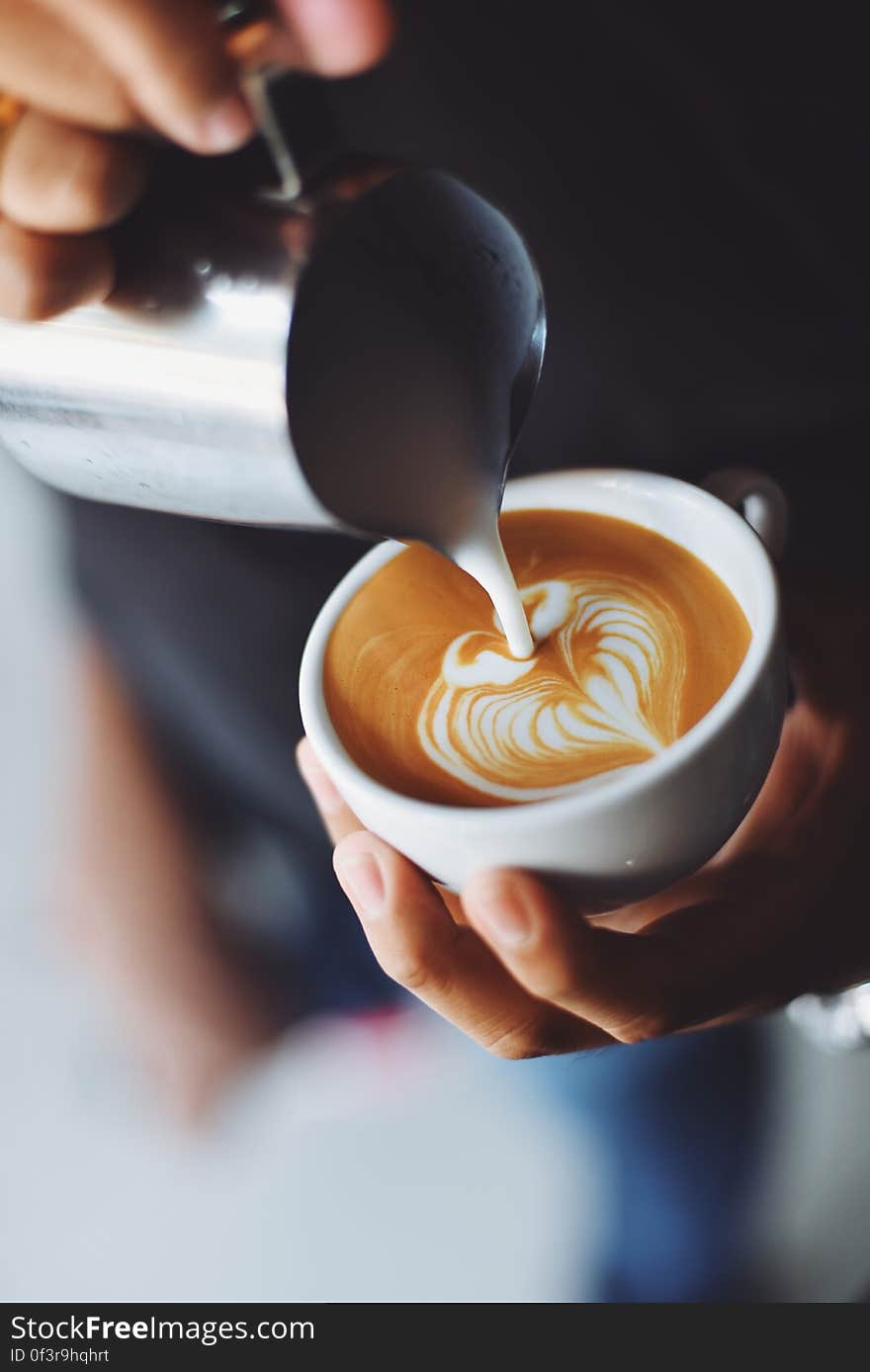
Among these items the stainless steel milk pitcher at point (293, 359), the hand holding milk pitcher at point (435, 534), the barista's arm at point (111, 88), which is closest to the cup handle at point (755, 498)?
the hand holding milk pitcher at point (435, 534)

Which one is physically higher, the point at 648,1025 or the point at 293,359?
the point at 293,359

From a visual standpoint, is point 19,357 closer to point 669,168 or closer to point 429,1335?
point 669,168

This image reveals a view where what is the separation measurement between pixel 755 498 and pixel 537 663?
210 millimetres

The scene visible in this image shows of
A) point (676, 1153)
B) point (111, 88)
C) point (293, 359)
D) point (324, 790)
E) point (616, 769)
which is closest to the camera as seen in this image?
point (111, 88)

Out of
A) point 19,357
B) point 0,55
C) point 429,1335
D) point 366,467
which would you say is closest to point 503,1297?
point 429,1335

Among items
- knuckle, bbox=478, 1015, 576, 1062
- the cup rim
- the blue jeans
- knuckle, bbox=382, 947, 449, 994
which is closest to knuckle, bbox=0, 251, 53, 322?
the cup rim

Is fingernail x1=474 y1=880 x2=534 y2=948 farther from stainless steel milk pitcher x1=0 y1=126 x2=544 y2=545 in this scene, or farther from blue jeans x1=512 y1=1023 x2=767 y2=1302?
blue jeans x1=512 y1=1023 x2=767 y2=1302

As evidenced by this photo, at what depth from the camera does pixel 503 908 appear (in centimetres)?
55

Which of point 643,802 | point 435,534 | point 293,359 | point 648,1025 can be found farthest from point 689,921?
point 293,359

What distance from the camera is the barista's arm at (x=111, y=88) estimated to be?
38 centimetres

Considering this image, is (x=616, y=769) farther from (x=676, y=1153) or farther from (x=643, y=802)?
(x=676, y=1153)

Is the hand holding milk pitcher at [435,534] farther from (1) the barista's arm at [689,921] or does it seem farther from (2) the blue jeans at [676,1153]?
(2) the blue jeans at [676,1153]

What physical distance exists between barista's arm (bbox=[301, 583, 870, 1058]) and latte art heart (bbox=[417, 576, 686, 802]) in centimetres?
8

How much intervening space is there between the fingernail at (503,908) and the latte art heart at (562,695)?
0.06 m
